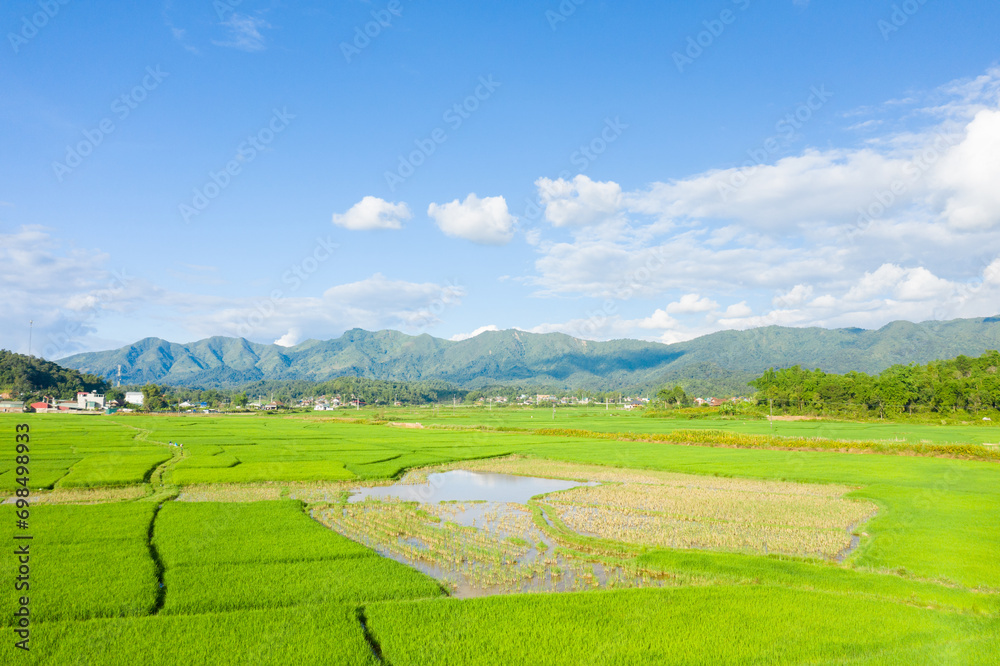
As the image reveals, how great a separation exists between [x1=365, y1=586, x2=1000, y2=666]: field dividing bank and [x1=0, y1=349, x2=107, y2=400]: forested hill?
13175cm

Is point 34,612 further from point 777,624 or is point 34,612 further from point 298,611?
point 777,624

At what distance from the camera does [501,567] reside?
11820mm

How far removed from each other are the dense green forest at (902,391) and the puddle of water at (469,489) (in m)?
66.8

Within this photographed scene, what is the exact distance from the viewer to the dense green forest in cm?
6669

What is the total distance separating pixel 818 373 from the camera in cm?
8662

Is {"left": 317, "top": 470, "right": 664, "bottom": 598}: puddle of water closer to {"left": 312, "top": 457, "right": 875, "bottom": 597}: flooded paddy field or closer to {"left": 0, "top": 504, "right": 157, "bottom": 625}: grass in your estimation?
{"left": 312, "top": 457, "right": 875, "bottom": 597}: flooded paddy field

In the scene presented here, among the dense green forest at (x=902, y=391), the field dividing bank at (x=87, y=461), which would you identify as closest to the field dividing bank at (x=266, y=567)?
the field dividing bank at (x=87, y=461)

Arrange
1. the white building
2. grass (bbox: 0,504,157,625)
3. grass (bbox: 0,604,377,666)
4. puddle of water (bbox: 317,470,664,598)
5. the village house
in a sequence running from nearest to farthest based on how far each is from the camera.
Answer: grass (bbox: 0,604,377,666) → grass (bbox: 0,504,157,625) → puddle of water (bbox: 317,470,664,598) → the village house → the white building

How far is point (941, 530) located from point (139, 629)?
1892 centimetres

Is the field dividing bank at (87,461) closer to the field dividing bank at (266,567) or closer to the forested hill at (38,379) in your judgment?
the field dividing bank at (266,567)

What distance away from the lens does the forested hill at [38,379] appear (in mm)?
103562

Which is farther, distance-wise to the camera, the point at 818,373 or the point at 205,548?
the point at 818,373

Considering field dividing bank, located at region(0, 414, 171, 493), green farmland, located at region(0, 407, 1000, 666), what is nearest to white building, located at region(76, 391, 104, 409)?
field dividing bank, located at region(0, 414, 171, 493)

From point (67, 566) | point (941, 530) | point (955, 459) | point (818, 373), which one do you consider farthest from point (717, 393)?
point (67, 566)
